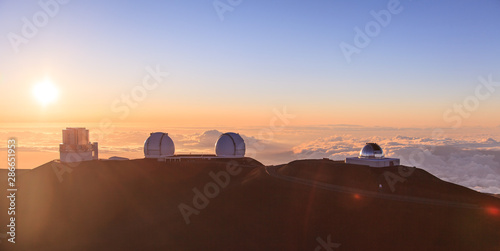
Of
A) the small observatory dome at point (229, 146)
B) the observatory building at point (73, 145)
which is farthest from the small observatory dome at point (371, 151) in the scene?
the observatory building at point (73, 145)

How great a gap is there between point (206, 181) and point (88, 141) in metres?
20.4

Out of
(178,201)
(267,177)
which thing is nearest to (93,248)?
(178,201)

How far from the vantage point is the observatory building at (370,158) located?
4353 cm

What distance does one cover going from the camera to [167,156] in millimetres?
52875

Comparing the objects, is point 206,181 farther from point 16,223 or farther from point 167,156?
point 16,223

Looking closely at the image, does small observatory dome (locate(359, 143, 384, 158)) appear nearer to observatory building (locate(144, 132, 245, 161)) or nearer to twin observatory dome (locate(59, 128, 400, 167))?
twin observatory dome (locate(59, 128, 400, 167))

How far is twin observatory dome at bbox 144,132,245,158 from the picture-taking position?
51.8 m

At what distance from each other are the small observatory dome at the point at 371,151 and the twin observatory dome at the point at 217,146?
17768 millimetres

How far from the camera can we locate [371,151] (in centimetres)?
4525

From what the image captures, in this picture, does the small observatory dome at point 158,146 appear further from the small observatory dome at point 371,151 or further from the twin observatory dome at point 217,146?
the small observatory dome at point 371,151

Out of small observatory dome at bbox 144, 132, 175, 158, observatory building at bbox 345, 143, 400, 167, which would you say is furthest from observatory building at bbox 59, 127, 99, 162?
observatory building at bbox 345, 143, 400, 167

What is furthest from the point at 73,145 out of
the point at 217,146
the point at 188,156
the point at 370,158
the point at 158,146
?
the point at 370,158

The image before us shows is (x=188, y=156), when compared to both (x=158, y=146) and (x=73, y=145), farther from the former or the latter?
(x=73, y=145)

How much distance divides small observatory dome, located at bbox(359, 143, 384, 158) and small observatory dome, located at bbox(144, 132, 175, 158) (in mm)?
28346
